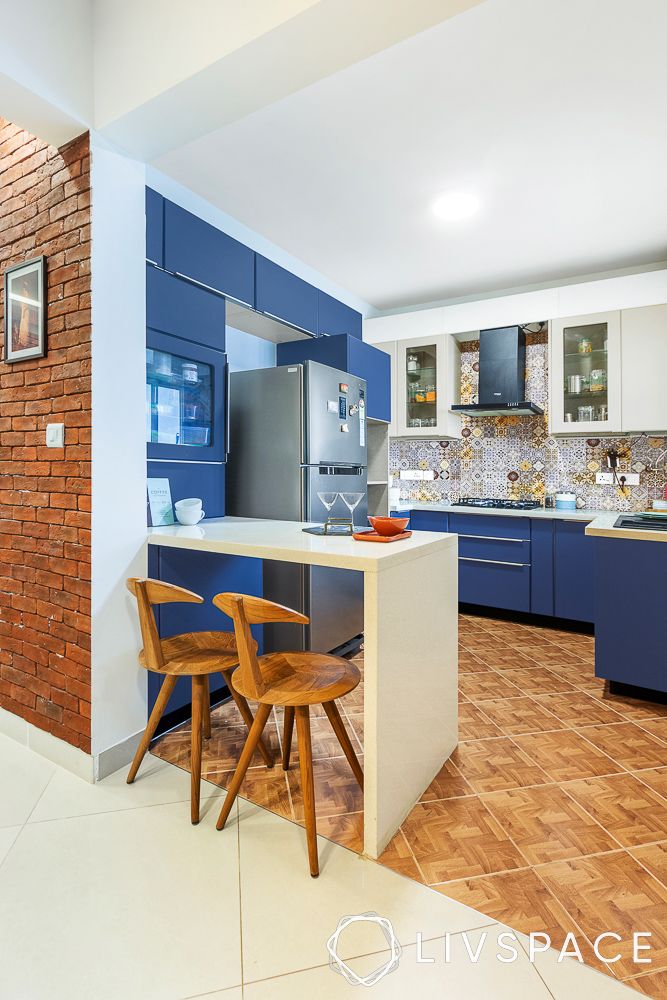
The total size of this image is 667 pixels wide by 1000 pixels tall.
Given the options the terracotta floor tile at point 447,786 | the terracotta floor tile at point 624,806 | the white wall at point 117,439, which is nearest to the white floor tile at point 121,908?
the white wall at point 117,439

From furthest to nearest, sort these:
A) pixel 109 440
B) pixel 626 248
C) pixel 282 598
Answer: pixel 626 248 < pixel 282 598 < pixel 109 440

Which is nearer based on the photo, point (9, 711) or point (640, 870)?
point (640, 870)

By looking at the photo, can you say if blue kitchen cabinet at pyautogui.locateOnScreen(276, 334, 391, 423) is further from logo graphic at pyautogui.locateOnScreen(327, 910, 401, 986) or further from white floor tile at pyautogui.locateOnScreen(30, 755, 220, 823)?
logo graphic at pyautogui.locateOnScreen(327, 910, 401, 986)

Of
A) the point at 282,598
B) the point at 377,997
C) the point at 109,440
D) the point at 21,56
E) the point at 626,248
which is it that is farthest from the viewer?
the point at 626,248

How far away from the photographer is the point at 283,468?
2951mm

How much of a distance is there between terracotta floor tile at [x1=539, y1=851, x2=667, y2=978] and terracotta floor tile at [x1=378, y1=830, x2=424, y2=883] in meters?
0.36

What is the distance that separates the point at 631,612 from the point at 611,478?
1.76m

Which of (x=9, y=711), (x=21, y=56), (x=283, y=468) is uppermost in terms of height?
(x=21, y=56)

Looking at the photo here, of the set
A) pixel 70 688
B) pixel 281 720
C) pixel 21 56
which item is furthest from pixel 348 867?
pixel 21 56

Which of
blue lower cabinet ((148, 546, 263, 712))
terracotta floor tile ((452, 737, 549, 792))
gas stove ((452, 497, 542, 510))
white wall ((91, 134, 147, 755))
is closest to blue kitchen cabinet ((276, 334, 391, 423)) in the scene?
gas stove ((452, 497, 542, 510))

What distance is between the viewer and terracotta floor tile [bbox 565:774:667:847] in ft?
5.55

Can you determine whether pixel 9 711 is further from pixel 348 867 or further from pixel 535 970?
pixel 535 970

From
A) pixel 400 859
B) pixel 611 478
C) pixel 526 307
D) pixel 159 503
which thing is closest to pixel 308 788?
pixel 400 859

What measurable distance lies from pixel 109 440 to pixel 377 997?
70.5 inches
